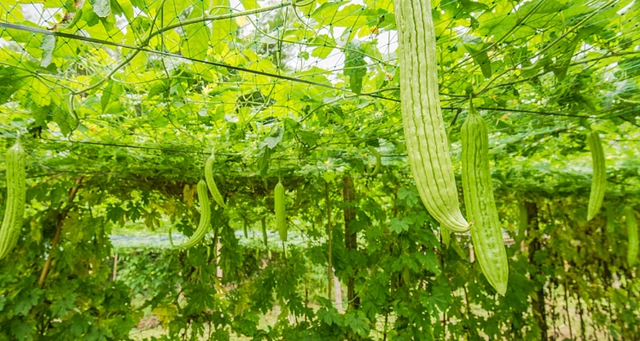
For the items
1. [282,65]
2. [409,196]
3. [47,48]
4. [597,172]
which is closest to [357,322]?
[409,196]

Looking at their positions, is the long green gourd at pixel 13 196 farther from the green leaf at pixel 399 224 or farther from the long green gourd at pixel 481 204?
the green leaf at pixel 399 224

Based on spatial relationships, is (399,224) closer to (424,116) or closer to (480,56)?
(480,56)

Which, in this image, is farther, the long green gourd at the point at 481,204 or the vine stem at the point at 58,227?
the vine stem at the point at 58,227

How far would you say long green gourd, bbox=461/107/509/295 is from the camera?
1175 millimetres

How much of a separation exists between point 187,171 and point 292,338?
1.81 m

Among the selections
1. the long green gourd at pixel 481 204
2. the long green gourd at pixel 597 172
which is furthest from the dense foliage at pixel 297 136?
the long green gourd at pixel 481 204

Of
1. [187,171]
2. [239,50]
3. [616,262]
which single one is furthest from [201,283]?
[616,262]

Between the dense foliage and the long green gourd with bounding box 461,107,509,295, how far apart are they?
30 cm

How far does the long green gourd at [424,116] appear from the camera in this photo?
84 cm

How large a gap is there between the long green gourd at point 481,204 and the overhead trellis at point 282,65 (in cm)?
25

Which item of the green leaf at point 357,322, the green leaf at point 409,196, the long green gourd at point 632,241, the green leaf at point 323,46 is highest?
the green leaf at point 323,46

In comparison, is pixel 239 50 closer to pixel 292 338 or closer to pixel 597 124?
pixel 597 124

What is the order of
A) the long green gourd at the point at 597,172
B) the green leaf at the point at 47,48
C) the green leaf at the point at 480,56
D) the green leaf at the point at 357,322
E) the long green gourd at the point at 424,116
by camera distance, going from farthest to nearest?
the green leaf at the point at 357,322, the long green gourd at the point at 597,172, the green leaf at the point at 480,56, the green leaf at the point at 47,48, the long green gourd at the point at 424,116

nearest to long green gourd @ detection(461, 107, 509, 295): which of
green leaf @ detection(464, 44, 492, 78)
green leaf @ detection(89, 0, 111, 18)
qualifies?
green leaf @ detection(464, 44, 492, 78)
